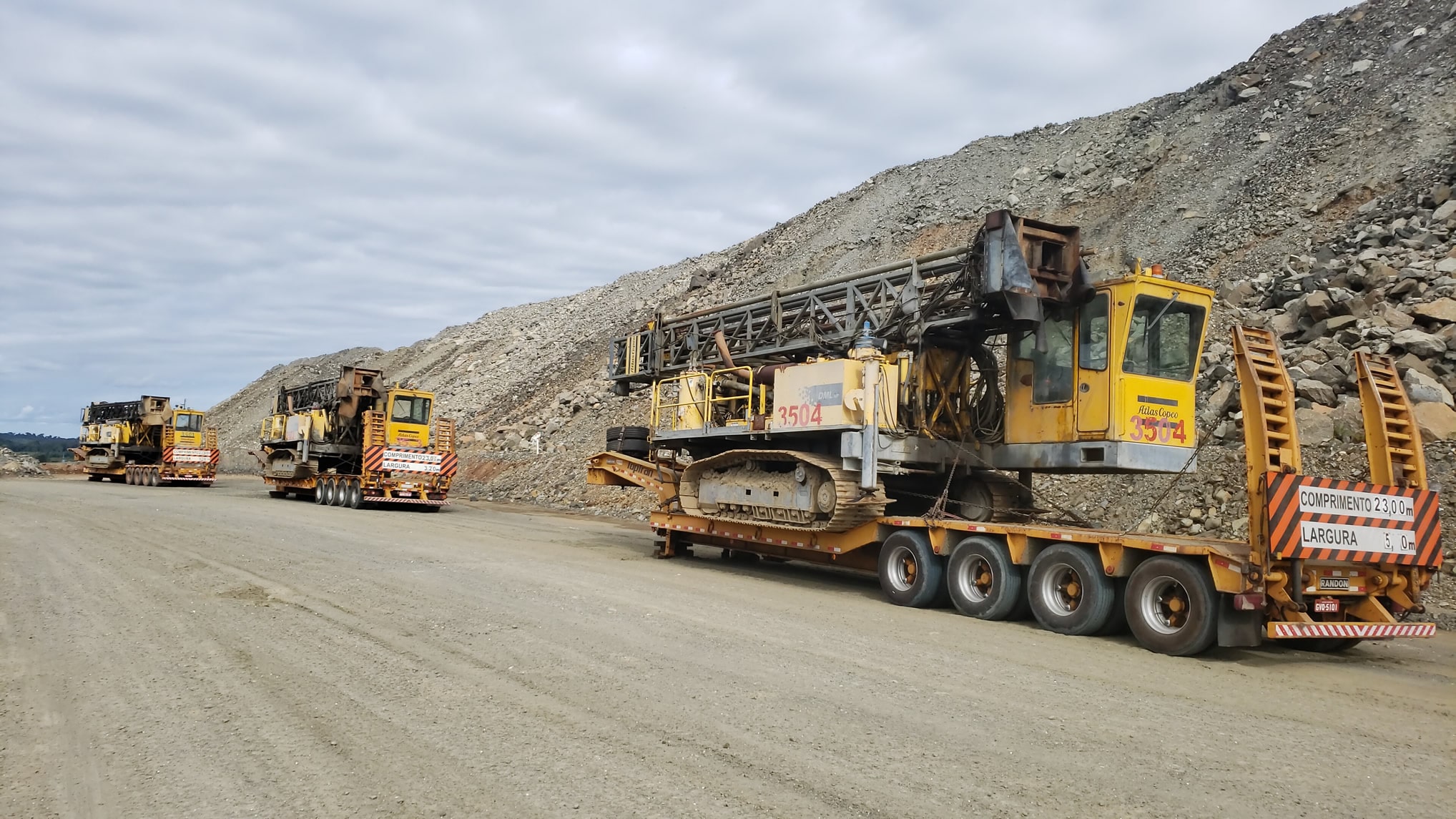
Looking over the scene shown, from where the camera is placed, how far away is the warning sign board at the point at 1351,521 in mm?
7750

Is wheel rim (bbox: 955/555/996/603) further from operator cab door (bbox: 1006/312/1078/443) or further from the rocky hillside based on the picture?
the rocky hillside

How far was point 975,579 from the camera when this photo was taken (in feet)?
33.7

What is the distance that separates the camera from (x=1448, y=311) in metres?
14.8

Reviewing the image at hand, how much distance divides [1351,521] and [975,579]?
11.6 ft

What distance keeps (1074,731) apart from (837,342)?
768 cm

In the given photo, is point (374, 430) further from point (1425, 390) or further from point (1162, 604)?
point (1425, 390)

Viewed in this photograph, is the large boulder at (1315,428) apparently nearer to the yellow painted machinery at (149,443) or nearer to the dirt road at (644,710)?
the dirt road at (644,710)

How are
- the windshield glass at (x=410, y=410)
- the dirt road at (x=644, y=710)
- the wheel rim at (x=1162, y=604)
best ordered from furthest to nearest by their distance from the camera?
the windshield glass at (x=410, y=410) → the wheel rim at (x=1162, y=604) → the dirt road at (x=644, y=710)

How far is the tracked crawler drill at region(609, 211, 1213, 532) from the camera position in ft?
33.6

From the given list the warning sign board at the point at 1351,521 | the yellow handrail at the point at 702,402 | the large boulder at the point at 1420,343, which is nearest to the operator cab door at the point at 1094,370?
the warning sign board at the point at 1351,521

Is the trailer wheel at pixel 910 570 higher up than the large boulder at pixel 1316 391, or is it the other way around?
the large boulder at pixel 1316 391

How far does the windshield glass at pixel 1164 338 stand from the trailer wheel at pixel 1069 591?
2.25 m

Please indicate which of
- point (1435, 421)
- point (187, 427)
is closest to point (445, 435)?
point (187, 427)

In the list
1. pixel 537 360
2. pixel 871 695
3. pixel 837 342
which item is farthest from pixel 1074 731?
pixel 537 360
